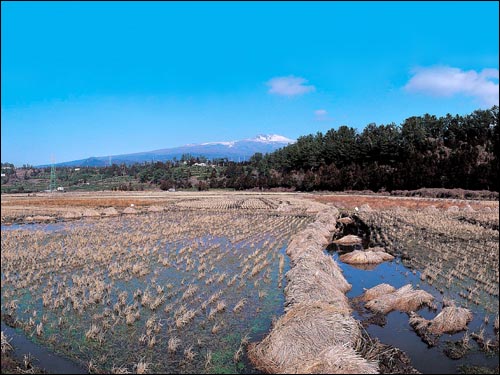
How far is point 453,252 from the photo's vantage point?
20.0 meters

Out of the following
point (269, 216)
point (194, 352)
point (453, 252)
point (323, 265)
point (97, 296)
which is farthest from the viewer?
point (269, 216)

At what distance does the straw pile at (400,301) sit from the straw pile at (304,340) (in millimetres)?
3261

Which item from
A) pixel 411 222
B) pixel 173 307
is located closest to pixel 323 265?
pixel 173 307

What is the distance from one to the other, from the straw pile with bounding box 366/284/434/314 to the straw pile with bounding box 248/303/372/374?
3261 millimetres

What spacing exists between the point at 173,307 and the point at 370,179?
6135cm

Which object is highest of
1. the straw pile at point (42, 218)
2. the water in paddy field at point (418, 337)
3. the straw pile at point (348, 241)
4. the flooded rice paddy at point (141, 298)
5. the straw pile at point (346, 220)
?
the straw pile at point (42, 218)

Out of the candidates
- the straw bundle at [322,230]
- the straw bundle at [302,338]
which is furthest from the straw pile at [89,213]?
the straw bundle at [302,338]

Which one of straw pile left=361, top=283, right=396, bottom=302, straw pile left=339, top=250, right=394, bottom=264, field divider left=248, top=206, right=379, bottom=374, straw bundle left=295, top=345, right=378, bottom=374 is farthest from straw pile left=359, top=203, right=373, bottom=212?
straw bundle left=295, top=345, right=378, bottom=374

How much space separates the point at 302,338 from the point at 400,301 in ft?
17.3

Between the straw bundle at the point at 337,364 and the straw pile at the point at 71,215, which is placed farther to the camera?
the straw pile at the point at 71,215

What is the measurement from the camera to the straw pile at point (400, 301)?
11773 mm

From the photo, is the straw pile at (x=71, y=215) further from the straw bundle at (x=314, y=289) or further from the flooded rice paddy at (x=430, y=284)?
the straw bundle at (x=314, y=289)

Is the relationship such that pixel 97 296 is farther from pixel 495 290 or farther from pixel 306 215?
pixel 306 215

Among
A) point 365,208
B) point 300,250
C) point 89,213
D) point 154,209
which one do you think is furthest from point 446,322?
point 154,209
